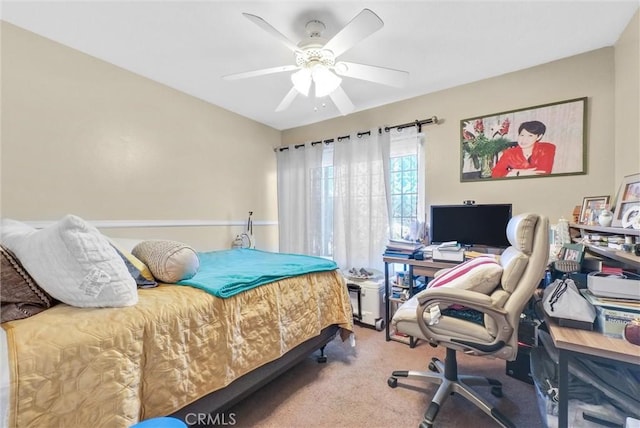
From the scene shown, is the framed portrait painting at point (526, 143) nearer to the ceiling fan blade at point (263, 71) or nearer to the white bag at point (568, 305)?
the white bag at point (568, 305)

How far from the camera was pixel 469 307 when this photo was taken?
1.36 meters

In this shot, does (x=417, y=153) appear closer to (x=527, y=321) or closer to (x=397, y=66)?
(x=397, y=66)

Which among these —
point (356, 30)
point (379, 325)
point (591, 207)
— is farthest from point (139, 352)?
point (591, 207)

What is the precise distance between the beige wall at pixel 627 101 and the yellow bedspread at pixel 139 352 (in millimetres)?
2429

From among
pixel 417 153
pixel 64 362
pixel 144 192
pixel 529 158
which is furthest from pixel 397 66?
pixel 64 362

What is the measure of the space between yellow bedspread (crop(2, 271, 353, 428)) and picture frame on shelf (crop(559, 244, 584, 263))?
167 centimetres

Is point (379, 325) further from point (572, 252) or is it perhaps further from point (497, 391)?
point (572, 252)

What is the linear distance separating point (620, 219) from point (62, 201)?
377 cm

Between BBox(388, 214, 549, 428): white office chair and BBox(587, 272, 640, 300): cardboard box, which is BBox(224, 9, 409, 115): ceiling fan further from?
BBox(587, 272, 640, 300): cardboard box

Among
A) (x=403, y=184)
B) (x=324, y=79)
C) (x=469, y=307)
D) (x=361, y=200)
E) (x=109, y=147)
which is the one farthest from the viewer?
(x=361, y=200)

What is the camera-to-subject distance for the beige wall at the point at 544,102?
1951 mm

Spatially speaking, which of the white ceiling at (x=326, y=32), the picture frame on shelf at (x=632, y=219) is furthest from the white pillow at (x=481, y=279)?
the white ceiling at (x=326, y=32)

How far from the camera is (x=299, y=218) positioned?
12.2 ft
